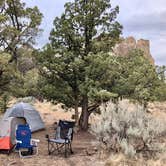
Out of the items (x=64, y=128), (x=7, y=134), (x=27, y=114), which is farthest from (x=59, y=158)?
(x=27, y=114)

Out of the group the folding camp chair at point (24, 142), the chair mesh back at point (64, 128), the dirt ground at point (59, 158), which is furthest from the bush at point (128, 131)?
the folding camp chair at point (24, 142)

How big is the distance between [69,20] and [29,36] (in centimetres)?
265

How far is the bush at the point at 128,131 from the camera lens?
10227 millimetres

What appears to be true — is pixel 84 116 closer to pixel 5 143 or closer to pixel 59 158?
pixel 5 143

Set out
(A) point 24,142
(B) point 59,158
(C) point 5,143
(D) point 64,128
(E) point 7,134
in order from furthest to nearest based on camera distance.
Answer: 1. (D) point 64,128
2. (E) point 7,134
3. (C) point 5,143
4. (A) point 24,142
5. (B) point 59,158

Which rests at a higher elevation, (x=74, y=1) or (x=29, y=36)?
(x=74, y=1)

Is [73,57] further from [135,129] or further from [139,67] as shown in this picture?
[135,129]

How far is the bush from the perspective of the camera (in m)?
10.2

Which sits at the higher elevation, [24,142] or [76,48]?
[76,48]

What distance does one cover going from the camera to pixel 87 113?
619 inches

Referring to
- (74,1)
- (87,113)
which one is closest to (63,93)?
(87,113)

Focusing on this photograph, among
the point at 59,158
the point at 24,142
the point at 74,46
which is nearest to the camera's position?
the point at 59,158

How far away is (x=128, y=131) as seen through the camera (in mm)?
10227

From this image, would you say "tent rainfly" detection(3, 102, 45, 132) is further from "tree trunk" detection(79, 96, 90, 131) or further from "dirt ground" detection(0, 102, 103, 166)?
"dirt ground" detection(0, 102, 103, 166)
